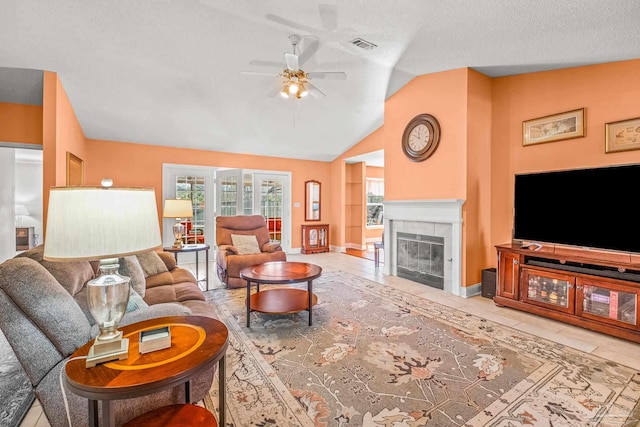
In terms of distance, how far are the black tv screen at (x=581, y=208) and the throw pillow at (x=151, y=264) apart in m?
4.13

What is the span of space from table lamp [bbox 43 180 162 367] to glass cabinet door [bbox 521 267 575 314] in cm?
364

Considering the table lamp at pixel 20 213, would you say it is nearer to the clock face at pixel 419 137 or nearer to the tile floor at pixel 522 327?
the tile floor at pixel 522 327

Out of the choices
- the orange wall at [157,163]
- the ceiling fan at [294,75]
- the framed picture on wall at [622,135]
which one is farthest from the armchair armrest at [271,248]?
the framed picture on wall at [622,135]

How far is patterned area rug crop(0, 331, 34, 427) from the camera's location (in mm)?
1705

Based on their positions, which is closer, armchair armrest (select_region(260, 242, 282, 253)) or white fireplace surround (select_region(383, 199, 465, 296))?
white fireplace surround (select_region(383, 199, 465, 296))

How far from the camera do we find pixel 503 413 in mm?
1743

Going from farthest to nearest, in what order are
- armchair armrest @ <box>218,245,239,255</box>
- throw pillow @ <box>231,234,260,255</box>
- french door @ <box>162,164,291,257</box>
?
french door @ <box>162,164,291,257</box>
throw pillow @ <box>231,234,260,255</box>
armchair armrest @ <box>218,245,239,255</box>

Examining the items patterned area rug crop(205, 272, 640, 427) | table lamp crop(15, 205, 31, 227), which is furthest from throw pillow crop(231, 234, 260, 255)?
table lamp crop(15, 205, 31, 227)

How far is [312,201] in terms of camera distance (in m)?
7.73

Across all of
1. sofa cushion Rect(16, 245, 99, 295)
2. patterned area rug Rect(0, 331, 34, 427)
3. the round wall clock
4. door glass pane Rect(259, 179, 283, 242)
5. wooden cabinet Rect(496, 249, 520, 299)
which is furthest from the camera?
door glass pane Rect(259, 179, 283, 242)

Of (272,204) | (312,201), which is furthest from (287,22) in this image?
(312,201)

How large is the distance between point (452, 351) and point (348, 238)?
5840 millimetres

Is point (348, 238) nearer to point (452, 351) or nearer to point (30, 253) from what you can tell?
point (452, 351)

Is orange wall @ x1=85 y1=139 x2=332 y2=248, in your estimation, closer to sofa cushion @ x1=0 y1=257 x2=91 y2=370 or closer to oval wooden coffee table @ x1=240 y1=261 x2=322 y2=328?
oval wooden coffee table @ x1=240 y1=261 x2=322 y2=328
